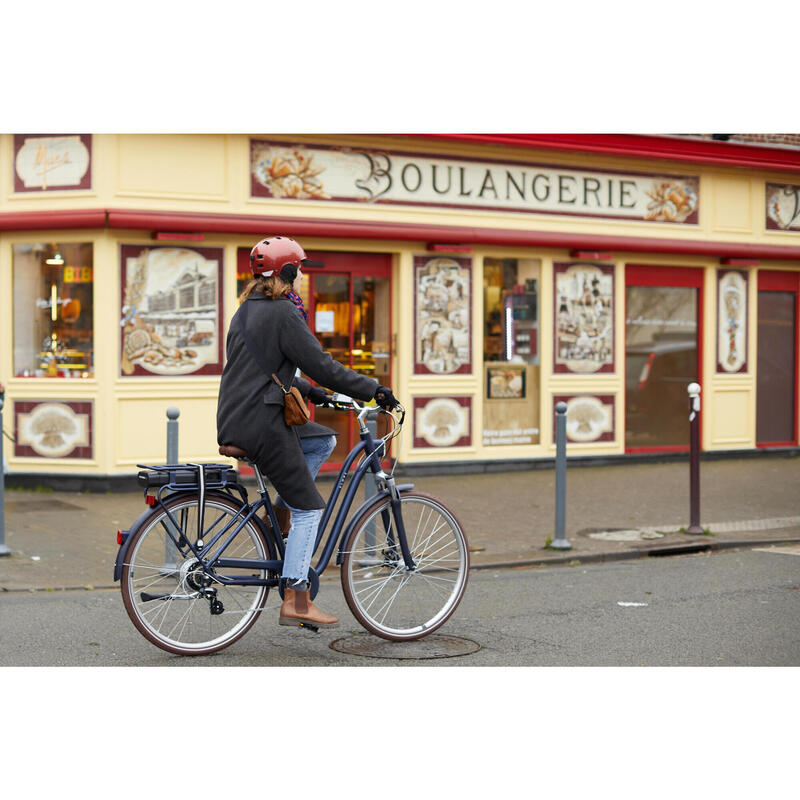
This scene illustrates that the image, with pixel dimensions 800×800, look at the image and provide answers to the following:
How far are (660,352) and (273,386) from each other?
10.7 m

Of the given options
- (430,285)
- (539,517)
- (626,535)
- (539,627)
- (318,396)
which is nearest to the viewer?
(318,396)

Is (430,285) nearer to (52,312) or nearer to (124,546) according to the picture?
(52,312)

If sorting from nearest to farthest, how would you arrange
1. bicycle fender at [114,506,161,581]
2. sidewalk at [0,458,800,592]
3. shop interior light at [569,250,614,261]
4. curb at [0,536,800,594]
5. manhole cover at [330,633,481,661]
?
bicycle fender at [114,506,161,581], manhole cover at [330,633,481,661], curb at [0,536,800,594], sidewalk at [0,458,800,592], shop interior light at [569,250,614,261]

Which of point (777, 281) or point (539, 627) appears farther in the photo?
point (777, 281)

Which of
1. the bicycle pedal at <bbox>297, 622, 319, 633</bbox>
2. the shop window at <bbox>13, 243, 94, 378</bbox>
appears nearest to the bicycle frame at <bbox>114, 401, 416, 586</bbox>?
the bicycle pedal at <bbox>297, 622, 319, 633</bbox>

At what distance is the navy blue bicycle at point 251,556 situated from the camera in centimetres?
520

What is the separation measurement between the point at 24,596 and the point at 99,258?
5.63 m

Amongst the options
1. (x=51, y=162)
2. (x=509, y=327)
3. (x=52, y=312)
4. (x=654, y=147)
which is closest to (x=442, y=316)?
(x=509, y=327)

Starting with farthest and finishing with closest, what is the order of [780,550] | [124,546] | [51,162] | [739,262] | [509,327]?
[739,262], [509,327], [51,162], [780,550], [124,546]

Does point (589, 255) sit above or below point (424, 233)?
below

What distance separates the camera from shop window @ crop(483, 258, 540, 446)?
14.0 metres

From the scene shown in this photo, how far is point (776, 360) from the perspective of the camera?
16.2m

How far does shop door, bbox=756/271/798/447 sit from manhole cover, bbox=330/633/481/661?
11.3m

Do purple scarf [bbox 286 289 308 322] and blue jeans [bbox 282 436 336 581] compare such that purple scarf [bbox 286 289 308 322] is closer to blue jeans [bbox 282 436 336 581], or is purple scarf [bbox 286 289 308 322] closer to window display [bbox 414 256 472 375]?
blue jeans [bbox 282 436 336 581]
